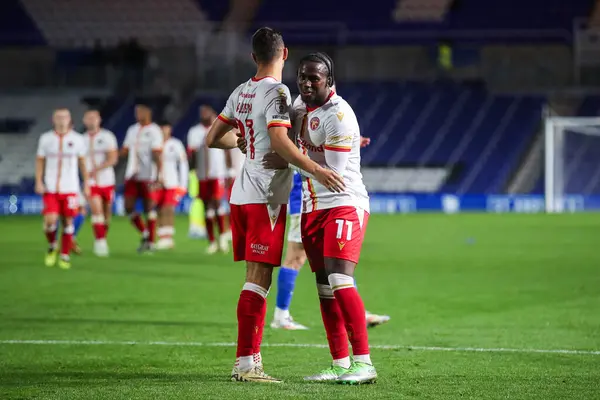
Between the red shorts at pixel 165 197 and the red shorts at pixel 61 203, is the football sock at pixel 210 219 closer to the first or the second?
the red shorts at pixel 165 197

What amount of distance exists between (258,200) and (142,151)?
38.7 feet

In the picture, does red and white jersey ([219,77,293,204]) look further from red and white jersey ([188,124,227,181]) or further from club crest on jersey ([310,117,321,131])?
red and white jersey ([188,124,227,181])

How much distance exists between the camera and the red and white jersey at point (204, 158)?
18.5m

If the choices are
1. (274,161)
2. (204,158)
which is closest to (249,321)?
(274,161)

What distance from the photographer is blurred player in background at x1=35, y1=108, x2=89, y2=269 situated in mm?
15797

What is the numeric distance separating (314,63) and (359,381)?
6.21 ft

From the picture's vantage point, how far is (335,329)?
23.3ft

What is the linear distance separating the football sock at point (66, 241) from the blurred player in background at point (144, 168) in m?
2.38

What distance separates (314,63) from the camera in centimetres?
686

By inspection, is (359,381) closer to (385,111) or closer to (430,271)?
(430,271)

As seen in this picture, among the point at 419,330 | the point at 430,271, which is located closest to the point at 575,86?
the point at 430,271

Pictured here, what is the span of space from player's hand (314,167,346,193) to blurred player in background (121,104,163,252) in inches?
464

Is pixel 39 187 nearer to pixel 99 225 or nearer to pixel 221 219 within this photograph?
pixel 99 225

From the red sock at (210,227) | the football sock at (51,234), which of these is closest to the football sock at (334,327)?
the football sock at (51,234)
